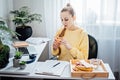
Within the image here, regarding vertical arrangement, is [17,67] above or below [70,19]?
below

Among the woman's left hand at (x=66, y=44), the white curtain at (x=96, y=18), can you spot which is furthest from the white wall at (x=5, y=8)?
the woman's left hand at (x=66, y=44)

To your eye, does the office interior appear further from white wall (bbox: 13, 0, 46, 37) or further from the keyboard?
the keyboard

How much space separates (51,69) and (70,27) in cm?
69

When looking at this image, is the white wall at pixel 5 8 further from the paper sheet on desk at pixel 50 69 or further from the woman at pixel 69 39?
the paper sheet on desk at pixel 50 69

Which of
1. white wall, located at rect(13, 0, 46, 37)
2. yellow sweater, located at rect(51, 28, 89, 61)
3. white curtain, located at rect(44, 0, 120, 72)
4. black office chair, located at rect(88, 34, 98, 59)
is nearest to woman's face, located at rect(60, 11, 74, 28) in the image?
yellow sweater, located at rect(51, 28, 89, 61)

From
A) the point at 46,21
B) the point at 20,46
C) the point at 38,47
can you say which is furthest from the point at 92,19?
the point at 20,46

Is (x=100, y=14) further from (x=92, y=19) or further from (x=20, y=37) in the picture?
(x=20, y=37)

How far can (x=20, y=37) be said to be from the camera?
2.67 m

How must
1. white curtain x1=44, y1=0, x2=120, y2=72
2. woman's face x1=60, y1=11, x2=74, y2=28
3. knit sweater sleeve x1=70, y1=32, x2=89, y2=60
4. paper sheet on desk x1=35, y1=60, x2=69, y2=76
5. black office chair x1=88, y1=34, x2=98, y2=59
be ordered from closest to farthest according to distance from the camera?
1. paper sheet on desk x1=35, y1=60, x2=69, y2=76
2. knit sweater sleeve x1=70, y1=32, x2=89, y2=60
3. woman's face x1=60, y1=11, x2=74, y2=28
4. black office chair x1=88, y1=34, x2=98, y2=59
5. white curtain x1=44, y1=0, x2=120, y2=72

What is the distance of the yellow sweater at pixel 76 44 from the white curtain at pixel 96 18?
2.05 ft

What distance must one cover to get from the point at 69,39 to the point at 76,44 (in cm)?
10

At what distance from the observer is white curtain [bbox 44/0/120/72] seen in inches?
115

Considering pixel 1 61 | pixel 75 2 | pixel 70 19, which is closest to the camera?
pixel 1 61

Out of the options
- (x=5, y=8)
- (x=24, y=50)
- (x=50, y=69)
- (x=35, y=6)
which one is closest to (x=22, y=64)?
(x=50, y=69)
